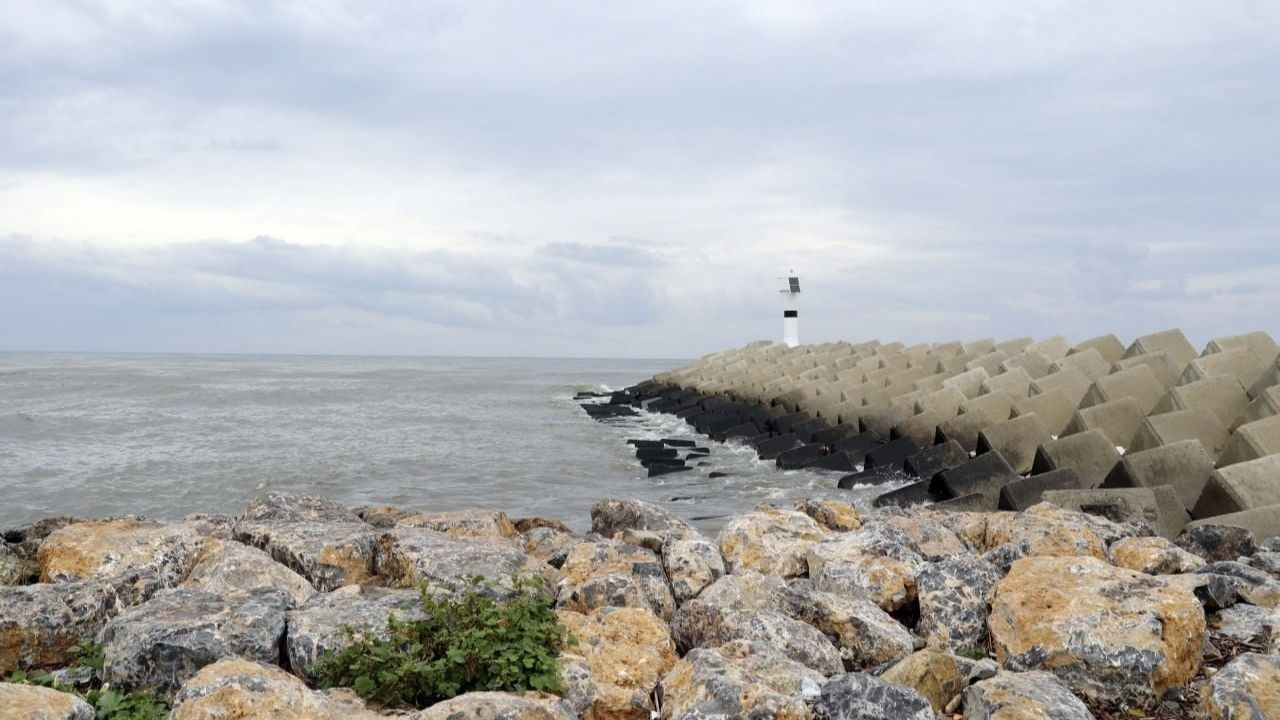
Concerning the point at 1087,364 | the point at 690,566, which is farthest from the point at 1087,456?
the point at 1087,364

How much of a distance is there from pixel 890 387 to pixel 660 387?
65.6 ft

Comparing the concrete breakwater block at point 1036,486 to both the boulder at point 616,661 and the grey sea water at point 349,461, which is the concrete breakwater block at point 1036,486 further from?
the boulder at point 616,661

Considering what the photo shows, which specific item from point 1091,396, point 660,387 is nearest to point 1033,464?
point 1091,396

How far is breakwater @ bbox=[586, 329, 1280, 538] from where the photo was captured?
848 centimetres

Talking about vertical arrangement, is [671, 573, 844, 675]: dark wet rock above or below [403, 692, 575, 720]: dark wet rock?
below

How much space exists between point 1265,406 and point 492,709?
9.57 meters

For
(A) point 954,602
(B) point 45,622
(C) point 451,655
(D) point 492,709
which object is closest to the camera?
(D) point 492,709

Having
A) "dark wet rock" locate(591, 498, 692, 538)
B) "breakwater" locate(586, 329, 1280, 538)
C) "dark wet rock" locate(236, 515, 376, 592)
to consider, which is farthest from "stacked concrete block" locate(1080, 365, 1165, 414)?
Answer: "dark wet rock" locate(236, 515, 376, 592)

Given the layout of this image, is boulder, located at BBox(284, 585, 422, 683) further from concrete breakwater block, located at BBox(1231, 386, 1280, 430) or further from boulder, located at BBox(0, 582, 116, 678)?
concrete breakwater block, located at BBox(1231, 386, 1280, 430)

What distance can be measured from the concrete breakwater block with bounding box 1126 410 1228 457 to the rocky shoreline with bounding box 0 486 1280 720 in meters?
3.41

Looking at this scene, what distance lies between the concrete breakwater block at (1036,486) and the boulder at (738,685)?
5905mm

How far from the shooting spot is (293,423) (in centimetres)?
2697

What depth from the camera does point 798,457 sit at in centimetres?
1584

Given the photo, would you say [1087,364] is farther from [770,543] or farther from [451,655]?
[451,655]
